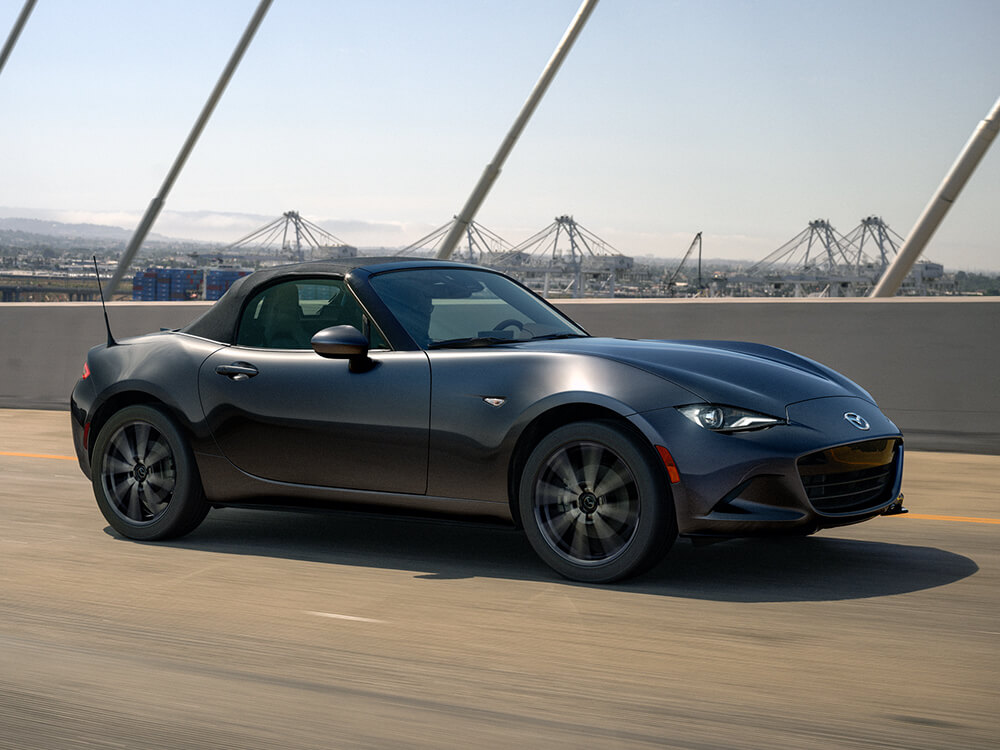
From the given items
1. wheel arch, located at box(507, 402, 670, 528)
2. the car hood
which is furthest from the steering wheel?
wheel arch, located at box(507, 402, 670, 528)

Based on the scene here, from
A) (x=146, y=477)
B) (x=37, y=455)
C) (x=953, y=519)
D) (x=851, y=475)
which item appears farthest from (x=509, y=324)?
(x=37, y=455)

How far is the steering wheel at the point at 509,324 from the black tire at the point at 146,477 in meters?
1.67

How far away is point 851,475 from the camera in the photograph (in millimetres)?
5195

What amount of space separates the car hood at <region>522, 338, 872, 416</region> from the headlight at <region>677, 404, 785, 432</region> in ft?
0.10

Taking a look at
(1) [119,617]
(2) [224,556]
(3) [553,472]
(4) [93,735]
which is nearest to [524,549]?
(3) [553,472]

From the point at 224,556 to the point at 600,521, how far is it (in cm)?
199

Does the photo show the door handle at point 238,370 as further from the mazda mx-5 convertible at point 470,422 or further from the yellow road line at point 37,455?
the yellow road line at point 37,455

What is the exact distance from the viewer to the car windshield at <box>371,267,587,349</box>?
595cm

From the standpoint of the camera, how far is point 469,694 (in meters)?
3.89

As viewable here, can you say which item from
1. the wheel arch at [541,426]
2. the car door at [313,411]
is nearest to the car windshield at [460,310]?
the car door at [313,411]

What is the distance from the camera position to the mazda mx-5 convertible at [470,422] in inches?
198

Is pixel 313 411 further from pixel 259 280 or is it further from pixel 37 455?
pixel 37 455

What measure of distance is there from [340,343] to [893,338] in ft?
19.0

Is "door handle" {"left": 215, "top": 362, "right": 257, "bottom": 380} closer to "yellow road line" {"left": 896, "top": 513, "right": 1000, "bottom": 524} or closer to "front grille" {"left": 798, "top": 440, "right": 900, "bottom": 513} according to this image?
"front grille" {"left": 798, "top": 440, "right": 900, "bottom": 513}
